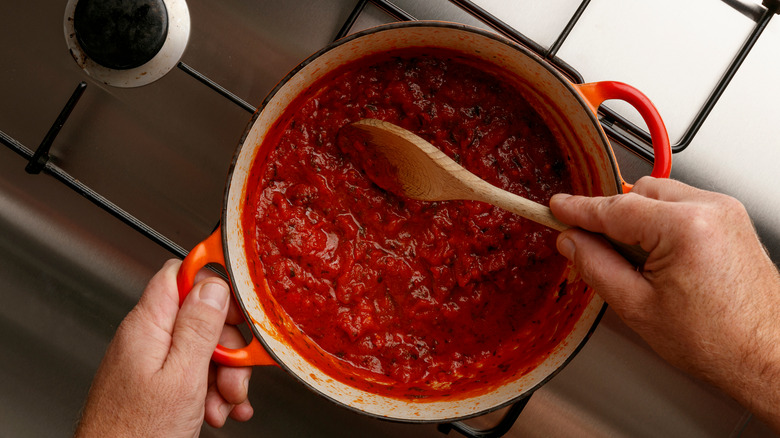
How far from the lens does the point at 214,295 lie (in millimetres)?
777

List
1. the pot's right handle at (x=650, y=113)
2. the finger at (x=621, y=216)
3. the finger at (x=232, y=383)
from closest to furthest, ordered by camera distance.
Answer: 1. the finger at (x=621, y=216)
2. the pot's right handle at (x=650, y=113)
3. the finger at (x=232, y=383)

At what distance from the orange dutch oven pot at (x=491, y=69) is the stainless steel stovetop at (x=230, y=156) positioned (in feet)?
0.43

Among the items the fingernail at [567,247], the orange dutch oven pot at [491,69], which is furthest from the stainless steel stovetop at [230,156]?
the fingernail at [567,247]

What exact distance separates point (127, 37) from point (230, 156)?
27 cm

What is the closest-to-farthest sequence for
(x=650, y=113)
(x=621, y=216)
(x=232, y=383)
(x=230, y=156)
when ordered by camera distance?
(x=621, y=216) < (x=650, y=113) < (x=232, y=383) < (x=230, y=156)

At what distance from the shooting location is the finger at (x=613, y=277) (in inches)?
26.0

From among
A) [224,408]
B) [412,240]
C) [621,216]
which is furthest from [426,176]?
[224,408]

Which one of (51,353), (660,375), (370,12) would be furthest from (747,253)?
(51,353)

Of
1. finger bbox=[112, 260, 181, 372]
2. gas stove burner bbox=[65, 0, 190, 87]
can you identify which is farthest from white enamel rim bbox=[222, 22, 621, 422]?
gas stove burner bbox=[65, 0, 190, 87]

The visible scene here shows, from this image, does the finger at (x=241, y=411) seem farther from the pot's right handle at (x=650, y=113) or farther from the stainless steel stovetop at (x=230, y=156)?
the pot's right handle at (x=650, y=113)

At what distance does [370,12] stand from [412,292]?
0.54 metres

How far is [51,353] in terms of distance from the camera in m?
1.06

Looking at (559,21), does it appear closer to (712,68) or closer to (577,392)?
(712,68)

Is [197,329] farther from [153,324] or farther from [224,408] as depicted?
[224,408]
